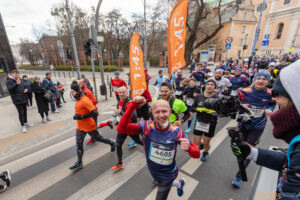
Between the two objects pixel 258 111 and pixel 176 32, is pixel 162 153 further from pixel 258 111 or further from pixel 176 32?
pixel 176 32

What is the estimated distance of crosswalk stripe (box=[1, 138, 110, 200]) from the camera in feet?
8.80

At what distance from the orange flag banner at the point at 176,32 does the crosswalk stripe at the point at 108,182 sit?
259cm

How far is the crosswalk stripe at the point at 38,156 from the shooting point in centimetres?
341

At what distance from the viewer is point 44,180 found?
9.80ft

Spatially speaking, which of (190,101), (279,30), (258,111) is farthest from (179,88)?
(279,30)

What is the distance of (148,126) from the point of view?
1.93 meters

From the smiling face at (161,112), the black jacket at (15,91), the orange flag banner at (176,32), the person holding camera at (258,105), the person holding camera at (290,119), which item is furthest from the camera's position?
the black jacket at (15,91)

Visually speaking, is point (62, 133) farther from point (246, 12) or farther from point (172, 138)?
point (246, 12)

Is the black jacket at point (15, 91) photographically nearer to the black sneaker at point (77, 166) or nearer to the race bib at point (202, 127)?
the black sneaker at point (77, 166)

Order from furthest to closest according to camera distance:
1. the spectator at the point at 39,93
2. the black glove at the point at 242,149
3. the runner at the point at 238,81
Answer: the runner at the point at 238,81 < the spectator at the point at 39,93 < the black glove at the point at 242,149

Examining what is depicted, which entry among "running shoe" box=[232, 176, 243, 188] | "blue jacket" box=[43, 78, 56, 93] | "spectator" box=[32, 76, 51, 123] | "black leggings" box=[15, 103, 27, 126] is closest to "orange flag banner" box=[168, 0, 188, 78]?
"running shoe" box=[232, 176, 243, 188]

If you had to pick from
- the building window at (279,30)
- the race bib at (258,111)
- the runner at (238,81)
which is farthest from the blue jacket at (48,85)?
the building window at (279,30)

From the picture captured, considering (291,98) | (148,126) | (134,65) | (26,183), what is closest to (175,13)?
(134,65)

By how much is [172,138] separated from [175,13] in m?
3.22
